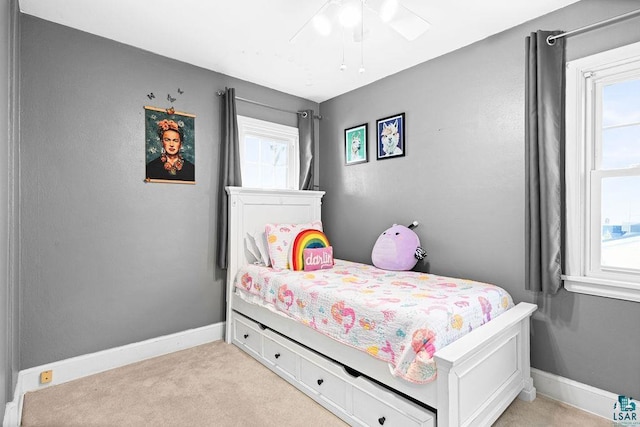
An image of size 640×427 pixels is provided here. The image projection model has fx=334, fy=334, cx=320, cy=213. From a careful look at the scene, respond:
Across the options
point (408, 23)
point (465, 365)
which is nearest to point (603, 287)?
Result: point (465, 365)

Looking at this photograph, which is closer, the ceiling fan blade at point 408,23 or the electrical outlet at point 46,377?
the ceiling fan blade at point 408,23

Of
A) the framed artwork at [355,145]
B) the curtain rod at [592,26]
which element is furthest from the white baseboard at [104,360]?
the curtain rod at [592,26]

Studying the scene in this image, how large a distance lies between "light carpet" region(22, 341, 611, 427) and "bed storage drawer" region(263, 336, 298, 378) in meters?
0.08

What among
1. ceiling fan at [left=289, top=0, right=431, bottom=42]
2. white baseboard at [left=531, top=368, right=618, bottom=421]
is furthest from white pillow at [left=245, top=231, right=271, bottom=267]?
white baseboard at [left=531, top=368, right=618, bottom=421]

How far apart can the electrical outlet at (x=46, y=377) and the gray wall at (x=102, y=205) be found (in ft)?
0.28

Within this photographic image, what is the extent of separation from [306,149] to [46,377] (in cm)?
284

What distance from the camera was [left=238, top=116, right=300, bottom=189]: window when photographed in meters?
3.34

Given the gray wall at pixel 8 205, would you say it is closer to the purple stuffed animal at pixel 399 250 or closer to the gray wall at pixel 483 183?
the purple stuffed animal at pixel 399 250

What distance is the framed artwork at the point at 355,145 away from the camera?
133 inches

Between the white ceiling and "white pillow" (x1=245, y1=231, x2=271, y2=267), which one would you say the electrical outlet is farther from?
the white ceiling

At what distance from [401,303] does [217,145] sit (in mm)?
2187

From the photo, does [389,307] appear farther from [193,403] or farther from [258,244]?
[258,244]

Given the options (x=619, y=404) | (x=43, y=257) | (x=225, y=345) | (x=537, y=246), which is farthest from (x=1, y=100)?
(x=619, y=404)

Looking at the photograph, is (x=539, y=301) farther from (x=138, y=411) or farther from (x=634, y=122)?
(x=138, y=411)
